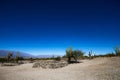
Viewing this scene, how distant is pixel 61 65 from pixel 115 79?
47.2ft

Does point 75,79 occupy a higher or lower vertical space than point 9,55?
lower

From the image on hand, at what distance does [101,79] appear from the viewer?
1123cm

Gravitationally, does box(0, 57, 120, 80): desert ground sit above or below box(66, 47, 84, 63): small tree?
below

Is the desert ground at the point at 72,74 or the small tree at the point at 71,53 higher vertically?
the small tree at the point at 71,53

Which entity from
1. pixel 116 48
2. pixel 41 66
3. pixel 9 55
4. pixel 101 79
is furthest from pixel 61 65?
pixel 9 55

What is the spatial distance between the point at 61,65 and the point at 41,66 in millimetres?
3853

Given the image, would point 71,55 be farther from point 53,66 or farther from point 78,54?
point 53,66

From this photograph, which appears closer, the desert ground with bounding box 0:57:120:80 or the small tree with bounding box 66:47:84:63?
the desert ground with bounding box 0:57:120:80

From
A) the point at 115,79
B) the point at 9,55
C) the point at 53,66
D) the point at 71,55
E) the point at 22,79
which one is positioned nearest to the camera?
the point at 115,79

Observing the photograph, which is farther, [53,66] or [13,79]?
[53,66]

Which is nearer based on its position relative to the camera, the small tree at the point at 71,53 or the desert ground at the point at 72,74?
the desert ground at the point at 72,74

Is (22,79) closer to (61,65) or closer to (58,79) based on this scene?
(58,79)

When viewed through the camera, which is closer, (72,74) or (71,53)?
(72,74)

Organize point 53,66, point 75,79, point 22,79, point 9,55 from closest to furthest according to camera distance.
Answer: point 75,79 → point 22,79 → point 53,66 → point 9,55
